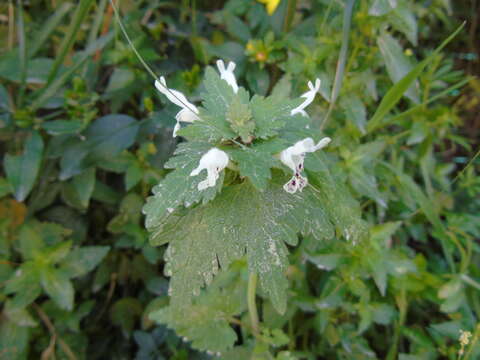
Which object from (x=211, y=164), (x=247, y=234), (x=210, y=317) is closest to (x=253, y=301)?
(x=210, y=317)

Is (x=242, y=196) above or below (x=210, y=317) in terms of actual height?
above

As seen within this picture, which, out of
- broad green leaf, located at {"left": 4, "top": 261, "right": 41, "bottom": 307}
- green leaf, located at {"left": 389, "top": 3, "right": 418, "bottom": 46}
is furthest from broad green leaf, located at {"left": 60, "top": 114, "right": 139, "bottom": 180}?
green leaf, located at {"left": 389, "top": 3, "right": 418, "bottom": 46}

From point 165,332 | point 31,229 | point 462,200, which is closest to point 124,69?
point 31,229

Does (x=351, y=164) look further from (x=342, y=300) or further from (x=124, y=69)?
(x=124, y=69)

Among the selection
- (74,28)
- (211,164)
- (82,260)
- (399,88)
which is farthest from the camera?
(82,260)

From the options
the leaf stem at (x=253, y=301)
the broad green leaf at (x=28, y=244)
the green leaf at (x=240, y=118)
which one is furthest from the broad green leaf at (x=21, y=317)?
the green leaf at (x=240, y=118)

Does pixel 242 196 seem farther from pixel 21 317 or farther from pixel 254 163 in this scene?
pixel 21 317

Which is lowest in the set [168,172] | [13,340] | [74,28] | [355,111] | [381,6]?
[13,340]
